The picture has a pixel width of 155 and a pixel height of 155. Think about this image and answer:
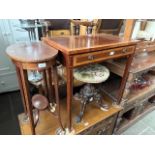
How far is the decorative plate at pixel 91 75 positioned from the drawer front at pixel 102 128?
435 mm

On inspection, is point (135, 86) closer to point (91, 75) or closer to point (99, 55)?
point (91, 75)

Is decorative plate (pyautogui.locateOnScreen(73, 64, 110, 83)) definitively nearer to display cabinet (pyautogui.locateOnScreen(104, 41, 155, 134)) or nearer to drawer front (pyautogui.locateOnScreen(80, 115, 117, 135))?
display cabinet (pyautogui.locateOnScreen(104, 41, 155, 134))

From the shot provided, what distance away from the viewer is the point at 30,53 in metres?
0.76

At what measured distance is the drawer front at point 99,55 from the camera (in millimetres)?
832

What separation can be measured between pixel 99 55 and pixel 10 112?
1.41 m

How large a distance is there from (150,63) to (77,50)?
1.00 meters

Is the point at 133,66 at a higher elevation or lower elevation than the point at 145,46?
lower

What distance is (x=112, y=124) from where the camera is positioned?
1.42 m

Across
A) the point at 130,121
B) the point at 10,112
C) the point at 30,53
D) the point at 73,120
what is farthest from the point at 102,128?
the point at 10,112
